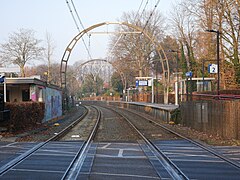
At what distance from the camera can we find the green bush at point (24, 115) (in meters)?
21.6

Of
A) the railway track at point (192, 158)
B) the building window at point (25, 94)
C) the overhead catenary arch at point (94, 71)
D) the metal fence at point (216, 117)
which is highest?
the overhead catenary arch at point (94, 71)

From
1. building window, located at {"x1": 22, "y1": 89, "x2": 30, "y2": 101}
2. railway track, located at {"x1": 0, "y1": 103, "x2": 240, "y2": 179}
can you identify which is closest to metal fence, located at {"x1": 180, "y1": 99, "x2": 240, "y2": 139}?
railway track, located at {"x1": 0, "y1": 103, "x2": 240, "y2": 179}

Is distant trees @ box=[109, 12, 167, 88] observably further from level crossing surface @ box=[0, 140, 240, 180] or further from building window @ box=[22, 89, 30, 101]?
level crossing surface @ box=[0, 140, 240, 180]

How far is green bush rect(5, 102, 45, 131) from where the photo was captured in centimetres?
2162

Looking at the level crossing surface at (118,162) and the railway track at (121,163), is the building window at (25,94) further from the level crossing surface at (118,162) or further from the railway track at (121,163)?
the railway track at (121,163)

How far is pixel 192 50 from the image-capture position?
61094 mm

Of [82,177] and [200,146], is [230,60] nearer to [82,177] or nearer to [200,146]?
[200,146]

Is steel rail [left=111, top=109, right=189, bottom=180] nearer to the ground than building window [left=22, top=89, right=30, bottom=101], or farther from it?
nearer to the ground

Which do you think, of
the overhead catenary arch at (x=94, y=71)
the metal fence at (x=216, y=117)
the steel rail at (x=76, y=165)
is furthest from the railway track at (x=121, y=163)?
the overhead catenary arch at (x=94, y=71)

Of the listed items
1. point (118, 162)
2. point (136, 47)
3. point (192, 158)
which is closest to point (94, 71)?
point (136, 47)

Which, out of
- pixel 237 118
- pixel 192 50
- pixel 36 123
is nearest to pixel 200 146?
pixel 237 118

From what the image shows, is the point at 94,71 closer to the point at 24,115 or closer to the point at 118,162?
the point at 24,115

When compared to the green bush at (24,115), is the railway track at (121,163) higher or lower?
lower

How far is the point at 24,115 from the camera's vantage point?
76.8 feet
